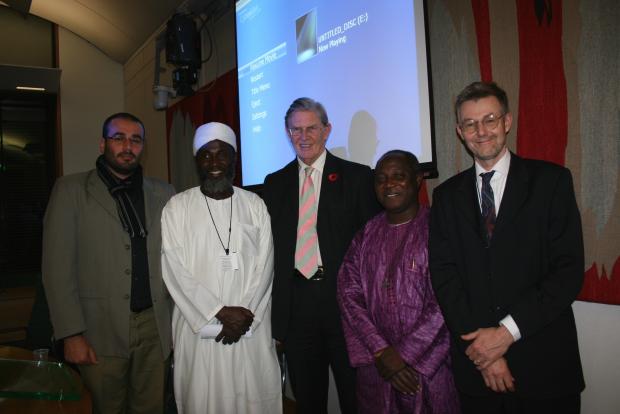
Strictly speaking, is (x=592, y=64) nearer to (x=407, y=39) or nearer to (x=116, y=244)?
(x=407, y=39)

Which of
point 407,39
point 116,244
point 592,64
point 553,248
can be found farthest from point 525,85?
point 116,244

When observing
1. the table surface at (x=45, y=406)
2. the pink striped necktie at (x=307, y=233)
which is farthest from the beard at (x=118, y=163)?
the table surface at (x=45, y=406)

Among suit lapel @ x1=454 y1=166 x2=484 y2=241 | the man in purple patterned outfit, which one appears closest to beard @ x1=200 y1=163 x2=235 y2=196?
the man in purple patterned outfit

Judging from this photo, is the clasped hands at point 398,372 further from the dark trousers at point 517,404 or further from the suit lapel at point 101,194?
the suit lapel at point 101,194

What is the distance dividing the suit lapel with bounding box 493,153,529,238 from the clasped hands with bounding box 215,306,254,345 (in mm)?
1173

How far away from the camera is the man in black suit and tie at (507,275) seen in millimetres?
1488

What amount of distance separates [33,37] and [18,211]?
9.24 feet

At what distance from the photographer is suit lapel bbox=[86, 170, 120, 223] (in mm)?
2318

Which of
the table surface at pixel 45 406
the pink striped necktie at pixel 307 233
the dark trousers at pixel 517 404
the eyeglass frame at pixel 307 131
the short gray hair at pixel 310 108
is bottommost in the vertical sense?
the dark trousers at pixel 517 404

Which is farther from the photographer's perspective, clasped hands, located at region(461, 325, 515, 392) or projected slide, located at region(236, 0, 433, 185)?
projected slide, located at region(236, 0, 433, 185)

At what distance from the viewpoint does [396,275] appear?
5.93ft

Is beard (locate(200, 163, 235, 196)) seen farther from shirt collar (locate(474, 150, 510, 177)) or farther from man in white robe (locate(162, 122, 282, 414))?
shirt collar (locate(474, 150, 510, 177))

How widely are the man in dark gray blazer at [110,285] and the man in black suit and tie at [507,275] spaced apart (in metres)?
1.49

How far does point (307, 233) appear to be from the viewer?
2248mm
